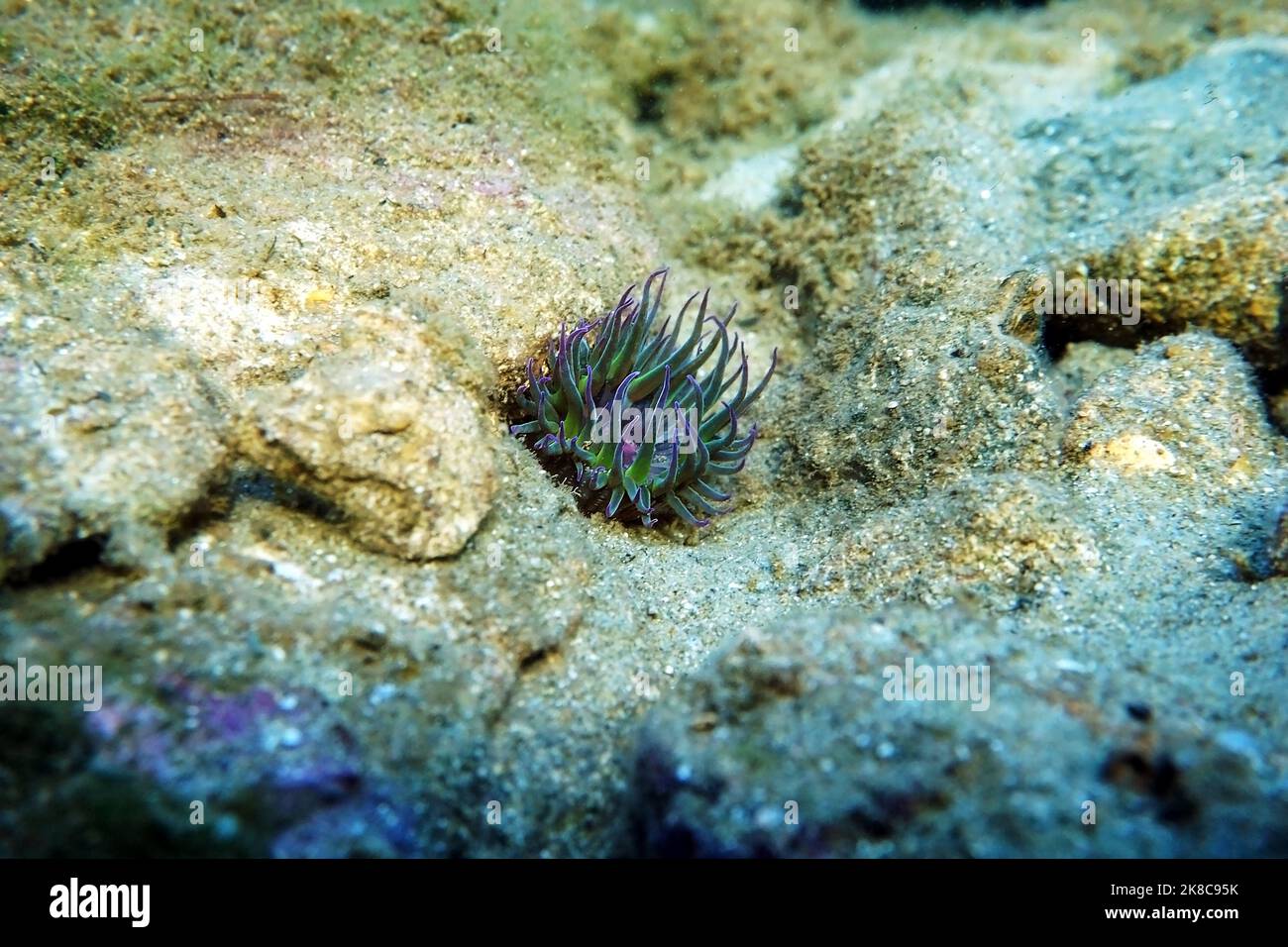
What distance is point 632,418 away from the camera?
14.7ft

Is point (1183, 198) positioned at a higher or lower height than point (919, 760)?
higher

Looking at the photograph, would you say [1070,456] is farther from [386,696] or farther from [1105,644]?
[386,696]

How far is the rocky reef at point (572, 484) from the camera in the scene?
97.8 inches

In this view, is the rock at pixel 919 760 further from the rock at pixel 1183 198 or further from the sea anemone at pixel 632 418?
the rock at pixel 1183 198

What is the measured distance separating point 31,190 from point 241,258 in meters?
1.17

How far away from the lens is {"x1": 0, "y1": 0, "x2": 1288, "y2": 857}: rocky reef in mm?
2484

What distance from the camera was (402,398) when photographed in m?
3.19

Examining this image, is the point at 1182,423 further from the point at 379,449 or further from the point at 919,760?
the point at 379,449

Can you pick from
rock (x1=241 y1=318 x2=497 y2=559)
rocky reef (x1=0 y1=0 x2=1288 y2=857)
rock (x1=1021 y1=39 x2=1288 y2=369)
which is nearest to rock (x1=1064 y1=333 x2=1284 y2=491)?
rocky reef (x1=0 y1=0 x2=1288 y2=857)

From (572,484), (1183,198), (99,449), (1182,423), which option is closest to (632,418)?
(572,484)

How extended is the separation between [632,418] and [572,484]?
1.74ft

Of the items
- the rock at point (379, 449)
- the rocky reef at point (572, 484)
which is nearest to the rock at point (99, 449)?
the rocky reef at point (572, 484)

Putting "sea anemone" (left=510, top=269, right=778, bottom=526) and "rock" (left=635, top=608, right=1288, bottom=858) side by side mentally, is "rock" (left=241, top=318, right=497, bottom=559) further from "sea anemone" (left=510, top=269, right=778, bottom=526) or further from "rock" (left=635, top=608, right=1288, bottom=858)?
"rock" (left=635, top=608, right=1288, bottom=858)
